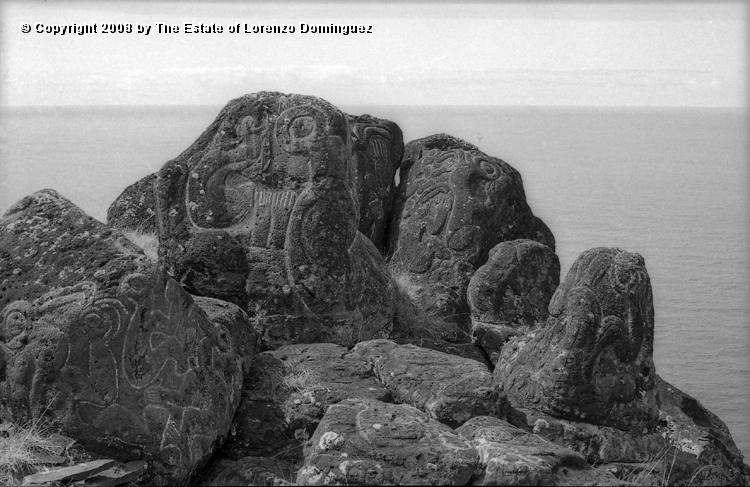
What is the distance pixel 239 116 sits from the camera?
29.3ft

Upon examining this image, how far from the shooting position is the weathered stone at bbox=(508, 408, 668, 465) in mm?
7480

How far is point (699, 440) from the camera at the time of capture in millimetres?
7934

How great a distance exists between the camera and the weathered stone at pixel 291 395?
23.4 ft

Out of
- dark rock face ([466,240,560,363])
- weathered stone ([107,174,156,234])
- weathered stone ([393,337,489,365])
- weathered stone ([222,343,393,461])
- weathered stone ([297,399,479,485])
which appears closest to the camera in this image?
weathered stone ([297,399,479,485])

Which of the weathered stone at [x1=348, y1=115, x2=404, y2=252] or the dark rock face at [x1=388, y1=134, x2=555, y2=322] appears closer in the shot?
the dark rock face at [x1=388, y1=134, x2=555, y2=322]

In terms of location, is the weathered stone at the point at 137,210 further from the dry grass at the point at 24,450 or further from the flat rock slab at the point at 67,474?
the flat rock slab at the point at 67,474

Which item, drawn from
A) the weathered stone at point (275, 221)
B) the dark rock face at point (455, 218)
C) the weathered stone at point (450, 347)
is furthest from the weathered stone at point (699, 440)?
the dark rock face at point (455, 218)

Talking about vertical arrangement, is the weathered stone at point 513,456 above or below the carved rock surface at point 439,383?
below

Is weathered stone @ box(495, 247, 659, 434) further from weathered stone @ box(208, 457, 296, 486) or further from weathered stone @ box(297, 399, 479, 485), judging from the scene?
weathered stone @ box(208, 457, 296, 486)

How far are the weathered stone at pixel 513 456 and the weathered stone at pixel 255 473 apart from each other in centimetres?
121

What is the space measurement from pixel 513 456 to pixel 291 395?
6.09 ft

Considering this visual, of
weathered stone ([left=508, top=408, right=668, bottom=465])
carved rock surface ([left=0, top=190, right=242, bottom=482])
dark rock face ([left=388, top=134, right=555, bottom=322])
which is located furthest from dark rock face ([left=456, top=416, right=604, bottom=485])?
dark rock face ([left=388, top=134, right=555, bottom=322])

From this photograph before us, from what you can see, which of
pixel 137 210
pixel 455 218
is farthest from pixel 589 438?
pixel 137 210

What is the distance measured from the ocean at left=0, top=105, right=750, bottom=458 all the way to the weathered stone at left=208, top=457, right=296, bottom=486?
9.32 metres
